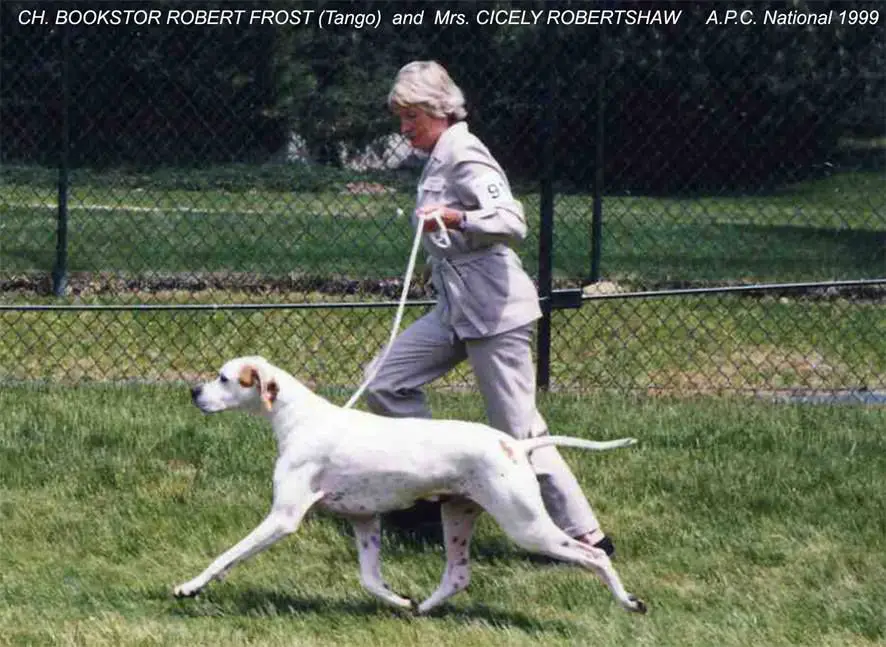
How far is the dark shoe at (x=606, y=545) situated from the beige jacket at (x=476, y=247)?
731 mm

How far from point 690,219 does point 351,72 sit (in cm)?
236

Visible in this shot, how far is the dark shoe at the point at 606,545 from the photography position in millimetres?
5664

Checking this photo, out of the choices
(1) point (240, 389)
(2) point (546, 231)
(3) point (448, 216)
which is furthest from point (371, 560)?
(2) point (546, 231)

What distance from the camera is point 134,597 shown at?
5.31m

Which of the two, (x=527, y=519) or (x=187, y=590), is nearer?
(x=527, y=519)

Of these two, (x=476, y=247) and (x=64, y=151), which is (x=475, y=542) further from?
(x=64, y=151)

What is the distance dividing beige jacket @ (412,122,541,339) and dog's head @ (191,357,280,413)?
0.65 metres

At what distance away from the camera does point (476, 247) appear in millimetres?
5504

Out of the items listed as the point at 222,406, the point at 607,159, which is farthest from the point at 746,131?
the point at 222,406

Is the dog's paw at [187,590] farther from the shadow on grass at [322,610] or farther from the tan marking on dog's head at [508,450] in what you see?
the tan marking on dog's head at [508,450]

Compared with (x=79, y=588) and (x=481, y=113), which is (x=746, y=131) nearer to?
(x=481, y=113)

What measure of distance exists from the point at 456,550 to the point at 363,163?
5056 millimetres

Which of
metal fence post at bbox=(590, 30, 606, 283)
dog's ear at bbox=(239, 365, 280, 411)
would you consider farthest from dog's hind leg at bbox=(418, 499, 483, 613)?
metal fence post at bbox=(590, 30, 606, 283)

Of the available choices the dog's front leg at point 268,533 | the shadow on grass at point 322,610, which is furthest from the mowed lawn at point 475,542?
the dog's front leg at point 268,533
